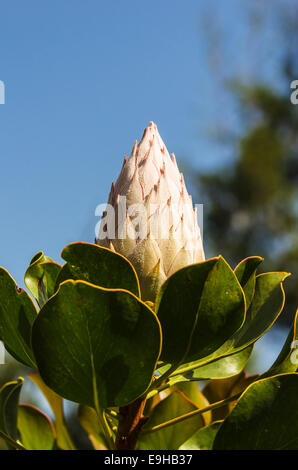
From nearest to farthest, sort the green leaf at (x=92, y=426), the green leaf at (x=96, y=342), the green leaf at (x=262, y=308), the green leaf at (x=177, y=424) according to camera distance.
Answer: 1. the green leaf at (x=96, y=342)
2. the green leaf at (x=262, y=308)
3. the green leaf at (x=177, y=424)
4. the green leaf at (x=92, y=426)

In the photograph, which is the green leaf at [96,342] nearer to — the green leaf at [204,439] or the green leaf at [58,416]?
the green leaf at [204,439]

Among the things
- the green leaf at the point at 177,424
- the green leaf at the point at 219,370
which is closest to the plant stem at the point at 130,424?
the green leaf at the point at 219,370

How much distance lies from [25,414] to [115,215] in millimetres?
397

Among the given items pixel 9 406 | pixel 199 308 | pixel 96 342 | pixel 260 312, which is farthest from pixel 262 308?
pixel 9 406

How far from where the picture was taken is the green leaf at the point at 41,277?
61cm

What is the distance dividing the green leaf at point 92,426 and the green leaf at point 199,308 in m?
0.39

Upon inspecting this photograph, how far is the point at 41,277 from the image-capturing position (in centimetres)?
62

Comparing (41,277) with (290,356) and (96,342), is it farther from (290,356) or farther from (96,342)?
(290,356)

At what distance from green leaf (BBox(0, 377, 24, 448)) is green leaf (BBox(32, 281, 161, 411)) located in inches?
5.3

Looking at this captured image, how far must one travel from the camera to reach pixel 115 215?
64 cm

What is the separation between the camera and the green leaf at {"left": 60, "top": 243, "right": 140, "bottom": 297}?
1.71ft

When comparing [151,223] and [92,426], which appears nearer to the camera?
[151,223]

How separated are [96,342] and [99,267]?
8cm
